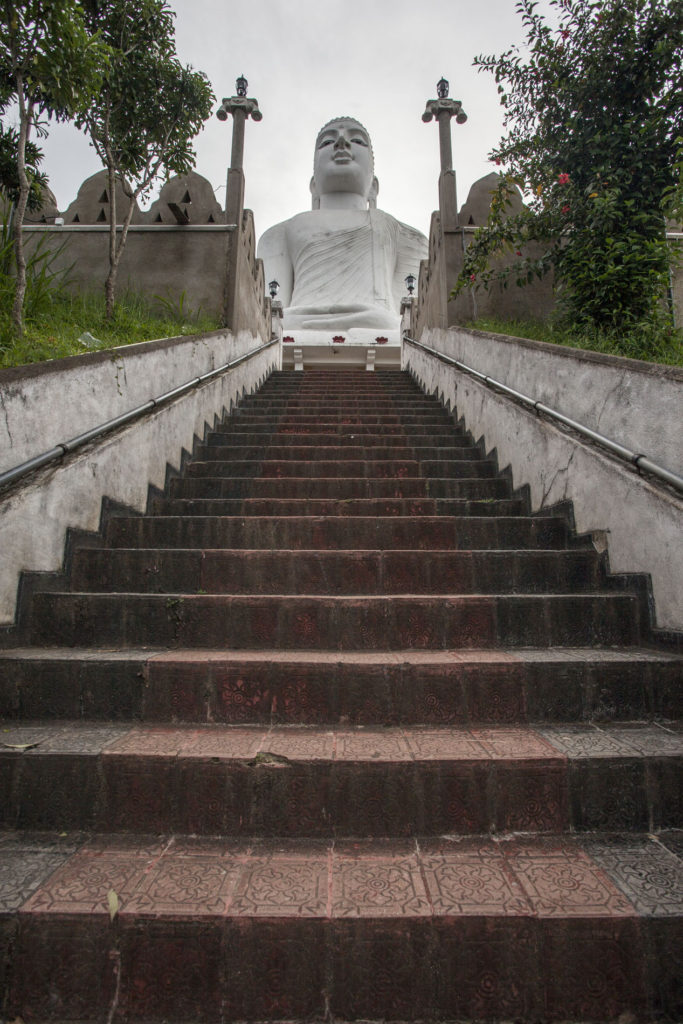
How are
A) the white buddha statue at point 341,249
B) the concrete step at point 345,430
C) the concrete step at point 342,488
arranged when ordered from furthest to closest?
1. the white buddha statue at point 341,249
2. the concrete step at point 345,430
3. the concrete step at point 342,488

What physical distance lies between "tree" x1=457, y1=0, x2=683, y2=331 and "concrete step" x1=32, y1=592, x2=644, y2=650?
104 inches

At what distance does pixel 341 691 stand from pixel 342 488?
1.80 metres

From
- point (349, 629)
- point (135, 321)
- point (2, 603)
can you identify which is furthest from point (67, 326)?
point (349, 629)

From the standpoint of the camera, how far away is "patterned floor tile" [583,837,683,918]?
1374 millimetres

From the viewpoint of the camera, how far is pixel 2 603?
230 centimetres

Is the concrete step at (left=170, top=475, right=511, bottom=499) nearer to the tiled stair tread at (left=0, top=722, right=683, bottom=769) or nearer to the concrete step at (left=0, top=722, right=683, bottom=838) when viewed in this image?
Result: the tiled stair tread at (left=0, top=722, right=683, bottom=769)

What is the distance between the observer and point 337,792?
5.52 feet

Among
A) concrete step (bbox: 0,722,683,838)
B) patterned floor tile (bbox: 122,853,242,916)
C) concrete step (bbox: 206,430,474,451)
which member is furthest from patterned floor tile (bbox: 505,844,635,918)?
concrete step (bbox: 206,430,474,451)

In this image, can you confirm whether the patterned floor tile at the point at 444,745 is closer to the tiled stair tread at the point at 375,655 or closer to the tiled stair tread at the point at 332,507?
the tiled stair tread at the point at 375,655

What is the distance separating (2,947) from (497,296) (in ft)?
22.0

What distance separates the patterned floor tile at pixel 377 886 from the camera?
1351 mm

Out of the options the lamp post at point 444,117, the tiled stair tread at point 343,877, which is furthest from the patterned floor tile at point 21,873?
the lamp post at point 444,117

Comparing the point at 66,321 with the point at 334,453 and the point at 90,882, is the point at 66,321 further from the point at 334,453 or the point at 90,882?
the point at 90,882

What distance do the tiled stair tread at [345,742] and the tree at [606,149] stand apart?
10.6ft
